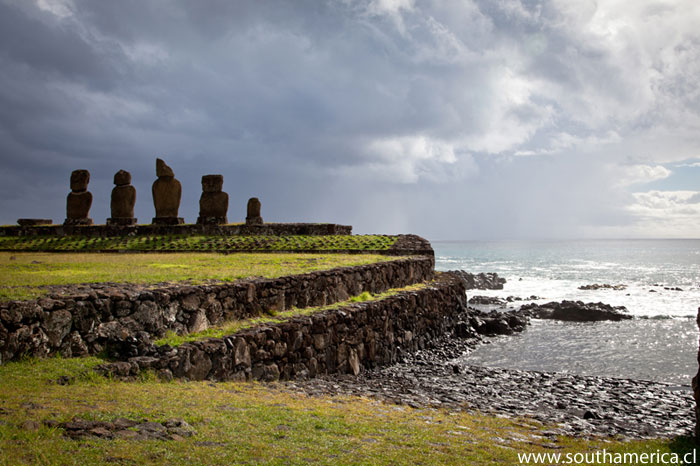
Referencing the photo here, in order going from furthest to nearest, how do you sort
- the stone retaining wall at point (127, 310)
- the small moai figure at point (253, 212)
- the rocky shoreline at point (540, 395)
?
the small moai figure at point (253, 212), the rocky shoreline at point (540, 395), the stone retaining wall at point (127, 310)

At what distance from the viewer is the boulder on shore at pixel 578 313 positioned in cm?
2870

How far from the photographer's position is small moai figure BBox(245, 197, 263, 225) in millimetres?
34906

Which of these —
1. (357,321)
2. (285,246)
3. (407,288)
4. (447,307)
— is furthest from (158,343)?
(285,246)

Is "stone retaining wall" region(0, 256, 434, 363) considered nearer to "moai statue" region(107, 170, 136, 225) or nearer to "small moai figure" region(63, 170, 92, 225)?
"moai statue" region(107, 170, 136, 225)

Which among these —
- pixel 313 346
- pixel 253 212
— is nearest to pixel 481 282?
pixel 253 212

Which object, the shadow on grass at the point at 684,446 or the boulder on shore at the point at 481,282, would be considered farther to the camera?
the boulder on shore at the point at 481,282

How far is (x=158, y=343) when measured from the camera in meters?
9.79

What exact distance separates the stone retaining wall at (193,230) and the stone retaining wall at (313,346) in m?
14.1

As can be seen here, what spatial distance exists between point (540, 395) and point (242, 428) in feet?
30.2

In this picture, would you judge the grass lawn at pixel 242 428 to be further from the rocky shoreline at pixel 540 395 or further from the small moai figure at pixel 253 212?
the small moai figure at pixel 253 212

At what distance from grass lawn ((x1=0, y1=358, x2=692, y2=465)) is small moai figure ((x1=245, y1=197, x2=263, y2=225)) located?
2618 cm

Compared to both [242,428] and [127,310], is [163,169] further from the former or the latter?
[242,428]

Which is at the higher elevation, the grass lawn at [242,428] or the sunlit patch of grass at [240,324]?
the sunlit patch of grass at [240,324]

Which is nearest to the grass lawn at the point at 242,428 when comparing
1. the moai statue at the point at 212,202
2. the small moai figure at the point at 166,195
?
the moai statue at the point at 212,202
